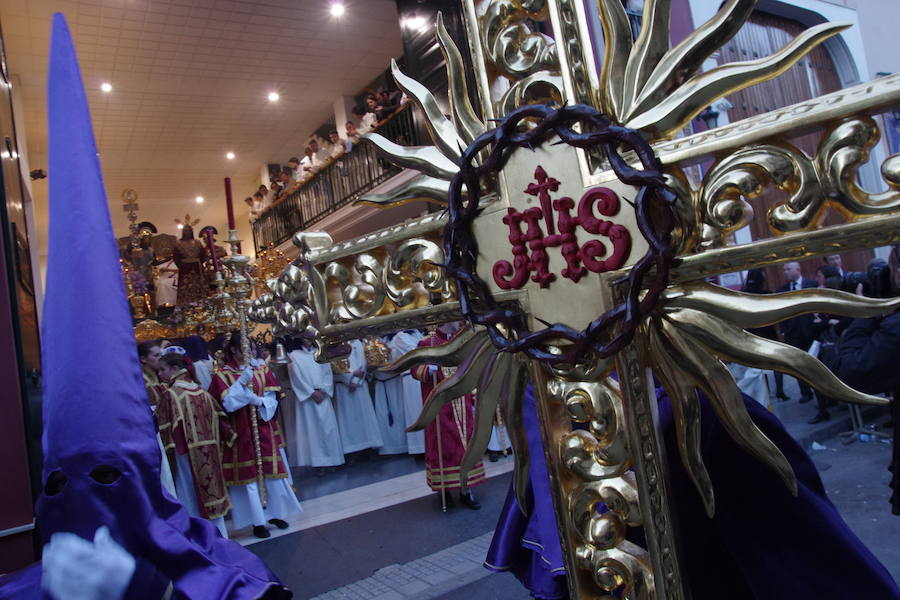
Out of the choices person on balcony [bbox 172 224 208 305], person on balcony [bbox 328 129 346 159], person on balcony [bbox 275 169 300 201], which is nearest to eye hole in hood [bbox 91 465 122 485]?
person on balcony [bbox 172 224 208 305]

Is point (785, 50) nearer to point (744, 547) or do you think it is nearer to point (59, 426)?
point (744, 547)

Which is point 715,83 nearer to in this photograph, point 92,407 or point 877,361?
point 92,407

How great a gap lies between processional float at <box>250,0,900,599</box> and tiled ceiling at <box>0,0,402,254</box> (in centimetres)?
707

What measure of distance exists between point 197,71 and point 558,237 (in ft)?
34.8

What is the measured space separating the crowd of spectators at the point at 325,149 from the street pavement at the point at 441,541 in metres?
5.36

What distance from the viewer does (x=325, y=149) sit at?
12477 millimetres

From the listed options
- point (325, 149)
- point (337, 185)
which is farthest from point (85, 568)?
point (325, 149)

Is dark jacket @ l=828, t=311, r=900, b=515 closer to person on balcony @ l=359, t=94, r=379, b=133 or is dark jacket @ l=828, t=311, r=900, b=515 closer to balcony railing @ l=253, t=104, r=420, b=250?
balcony railing @ l=253, t=104, r=420, b=250

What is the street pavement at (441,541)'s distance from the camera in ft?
10.6

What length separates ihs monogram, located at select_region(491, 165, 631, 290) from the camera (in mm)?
770

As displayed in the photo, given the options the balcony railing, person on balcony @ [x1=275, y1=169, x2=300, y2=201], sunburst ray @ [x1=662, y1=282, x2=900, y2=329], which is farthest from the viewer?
person on balcony @ [x1=275, y1=169, x2=300, y2=201]

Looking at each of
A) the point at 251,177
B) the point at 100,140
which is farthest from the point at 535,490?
the point at 251,177

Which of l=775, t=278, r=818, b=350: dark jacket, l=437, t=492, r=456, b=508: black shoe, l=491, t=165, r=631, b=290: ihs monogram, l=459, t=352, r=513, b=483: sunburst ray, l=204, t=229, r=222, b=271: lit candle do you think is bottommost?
l=437, t=492, r=456, b=508: black shoe

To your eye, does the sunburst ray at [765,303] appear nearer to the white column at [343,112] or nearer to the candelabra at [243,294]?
the candelabra at [243,294]
